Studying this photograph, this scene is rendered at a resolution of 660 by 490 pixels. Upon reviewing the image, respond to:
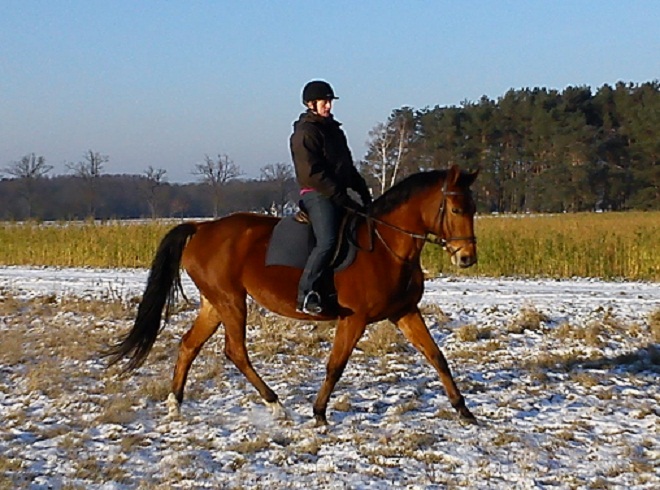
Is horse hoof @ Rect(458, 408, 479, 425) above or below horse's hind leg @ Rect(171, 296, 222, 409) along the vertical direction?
below

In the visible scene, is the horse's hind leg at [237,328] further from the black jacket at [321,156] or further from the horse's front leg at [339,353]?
the black jacket at [321,156]

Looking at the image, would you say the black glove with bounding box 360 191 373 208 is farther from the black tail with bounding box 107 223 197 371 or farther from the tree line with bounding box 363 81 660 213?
the tree line with bounding box 363 81 660 213

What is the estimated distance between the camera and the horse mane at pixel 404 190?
6.12m

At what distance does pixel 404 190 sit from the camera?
624cm

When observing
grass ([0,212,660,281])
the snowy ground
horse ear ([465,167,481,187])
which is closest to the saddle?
horse ear ([465,167,481,187])

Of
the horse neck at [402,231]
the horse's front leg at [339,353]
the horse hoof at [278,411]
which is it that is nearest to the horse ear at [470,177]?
the horse neck at [402,231]

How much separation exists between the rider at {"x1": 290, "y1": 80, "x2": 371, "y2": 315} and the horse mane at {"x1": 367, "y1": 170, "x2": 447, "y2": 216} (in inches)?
9.3

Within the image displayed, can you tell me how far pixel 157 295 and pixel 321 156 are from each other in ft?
7.02

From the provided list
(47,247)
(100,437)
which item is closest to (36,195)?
(47,247)

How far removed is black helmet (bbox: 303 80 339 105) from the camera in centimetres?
606

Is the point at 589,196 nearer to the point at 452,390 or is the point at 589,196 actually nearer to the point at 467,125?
the point at 467,125

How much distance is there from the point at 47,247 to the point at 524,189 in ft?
137

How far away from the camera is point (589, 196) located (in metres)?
53.6

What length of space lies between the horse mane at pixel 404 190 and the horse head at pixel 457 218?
0.50 feet
